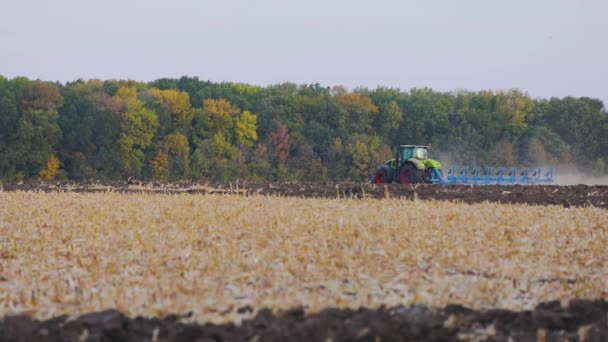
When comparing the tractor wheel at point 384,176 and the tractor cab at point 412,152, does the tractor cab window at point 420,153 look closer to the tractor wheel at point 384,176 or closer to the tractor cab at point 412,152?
the tractor cab at point 412,152

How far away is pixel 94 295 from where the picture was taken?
9.86 meters

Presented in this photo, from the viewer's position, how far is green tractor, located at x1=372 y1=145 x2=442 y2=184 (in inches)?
1314

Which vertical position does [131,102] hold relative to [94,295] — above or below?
above

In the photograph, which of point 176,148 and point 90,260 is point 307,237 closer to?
point 90,260

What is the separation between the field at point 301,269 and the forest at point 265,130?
34593 mm

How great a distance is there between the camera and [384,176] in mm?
35469

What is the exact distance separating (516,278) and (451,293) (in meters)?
1.53

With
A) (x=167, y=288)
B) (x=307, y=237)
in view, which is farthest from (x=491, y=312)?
(x=307, y=237)

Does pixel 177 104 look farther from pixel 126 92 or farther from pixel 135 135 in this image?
pixel 135 135

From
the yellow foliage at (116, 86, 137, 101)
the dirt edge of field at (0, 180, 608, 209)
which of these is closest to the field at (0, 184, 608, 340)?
the dirt edge of field at (0, 180, 608, 209)

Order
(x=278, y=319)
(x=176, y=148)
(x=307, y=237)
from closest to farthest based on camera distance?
(x=278, y=319) < (x=307, y=237) < (x=176, y=148)

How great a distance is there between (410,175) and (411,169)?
0.22 meters

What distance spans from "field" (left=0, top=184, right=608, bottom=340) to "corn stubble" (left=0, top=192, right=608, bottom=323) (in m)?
0.03

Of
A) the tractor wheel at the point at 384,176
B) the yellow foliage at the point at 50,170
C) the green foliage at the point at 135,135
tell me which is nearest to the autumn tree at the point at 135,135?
the green foliage at the point at 135,135
